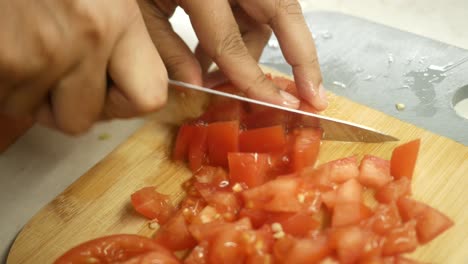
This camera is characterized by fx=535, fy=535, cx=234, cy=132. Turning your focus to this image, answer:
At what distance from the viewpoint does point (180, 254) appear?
1686mm

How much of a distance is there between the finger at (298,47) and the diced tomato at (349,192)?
0.34m

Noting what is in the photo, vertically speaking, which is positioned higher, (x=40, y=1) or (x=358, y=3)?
(x=40, y=1)

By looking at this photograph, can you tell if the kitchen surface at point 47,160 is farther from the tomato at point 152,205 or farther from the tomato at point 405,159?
the tomato at point 405,159

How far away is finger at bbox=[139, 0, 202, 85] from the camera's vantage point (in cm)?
198

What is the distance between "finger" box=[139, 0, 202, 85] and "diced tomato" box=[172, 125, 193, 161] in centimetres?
18

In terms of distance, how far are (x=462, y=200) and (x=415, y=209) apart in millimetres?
192

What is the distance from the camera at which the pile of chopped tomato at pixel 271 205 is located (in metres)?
1.54

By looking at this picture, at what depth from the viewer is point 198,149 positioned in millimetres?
1917

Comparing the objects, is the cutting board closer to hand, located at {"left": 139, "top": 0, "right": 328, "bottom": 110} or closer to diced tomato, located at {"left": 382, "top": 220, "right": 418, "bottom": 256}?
diced tomato, located at {"left": 382, "top": 220, "right": 418, "bottom": 256}

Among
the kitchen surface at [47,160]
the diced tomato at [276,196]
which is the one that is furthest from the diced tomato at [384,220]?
the kitchen surface at [47,160]

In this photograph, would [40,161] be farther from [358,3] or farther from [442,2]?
[442,2]

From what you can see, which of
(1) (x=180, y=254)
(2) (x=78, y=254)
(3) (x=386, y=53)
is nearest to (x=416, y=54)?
(3) (x=386, y=53)

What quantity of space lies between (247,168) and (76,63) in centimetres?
73

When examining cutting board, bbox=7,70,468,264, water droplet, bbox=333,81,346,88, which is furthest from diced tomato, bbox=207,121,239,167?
water droplet, bbox=333,81,346,88
